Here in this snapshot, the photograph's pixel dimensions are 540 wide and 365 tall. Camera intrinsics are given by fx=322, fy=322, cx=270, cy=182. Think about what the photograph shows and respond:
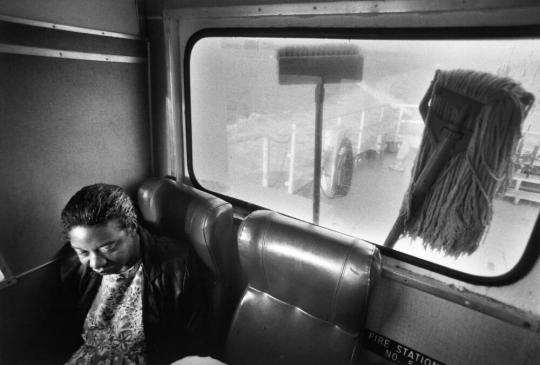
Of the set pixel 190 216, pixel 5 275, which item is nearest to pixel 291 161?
pixel 190 216

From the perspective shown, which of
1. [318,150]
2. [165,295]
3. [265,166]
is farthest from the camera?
[265,166]

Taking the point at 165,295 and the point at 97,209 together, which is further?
the point at 165,295

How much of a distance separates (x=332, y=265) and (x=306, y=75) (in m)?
1.00

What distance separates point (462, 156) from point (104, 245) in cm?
153

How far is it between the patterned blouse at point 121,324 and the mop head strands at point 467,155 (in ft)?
4.50

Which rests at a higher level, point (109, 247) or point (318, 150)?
point (318, 150)

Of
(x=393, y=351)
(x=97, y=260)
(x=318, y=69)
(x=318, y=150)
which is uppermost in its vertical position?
(x=318, y=69)

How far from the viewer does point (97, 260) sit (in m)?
1.42

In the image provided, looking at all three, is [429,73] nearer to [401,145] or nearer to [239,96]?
[401,145]

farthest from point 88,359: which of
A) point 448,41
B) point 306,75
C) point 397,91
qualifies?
point 448,41

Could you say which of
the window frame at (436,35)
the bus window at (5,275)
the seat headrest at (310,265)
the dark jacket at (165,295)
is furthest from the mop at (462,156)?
the bus window at (5,275)

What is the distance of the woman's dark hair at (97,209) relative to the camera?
1.40m

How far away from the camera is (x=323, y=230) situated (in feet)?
4.73

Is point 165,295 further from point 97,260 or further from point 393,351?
point 393,351
